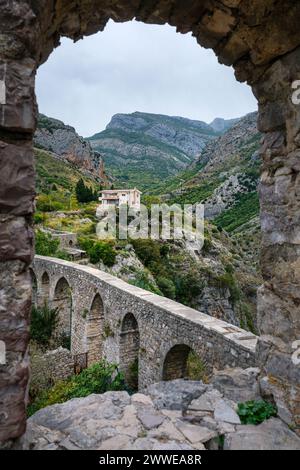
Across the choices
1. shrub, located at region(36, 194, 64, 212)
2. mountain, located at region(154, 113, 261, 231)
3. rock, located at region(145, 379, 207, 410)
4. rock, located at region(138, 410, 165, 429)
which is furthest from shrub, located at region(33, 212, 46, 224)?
rock, located at region(138, 410, 165, 429)

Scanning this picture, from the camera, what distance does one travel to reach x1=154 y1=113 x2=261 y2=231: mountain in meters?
53.8

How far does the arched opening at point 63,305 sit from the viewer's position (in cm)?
1511

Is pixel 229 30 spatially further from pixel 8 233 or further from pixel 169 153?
pixel 169 153

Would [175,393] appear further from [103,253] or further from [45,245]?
[45,245]

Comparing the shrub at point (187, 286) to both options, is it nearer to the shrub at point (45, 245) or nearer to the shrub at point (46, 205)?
the shrub at point (45, 245)

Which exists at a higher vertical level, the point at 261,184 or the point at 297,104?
the point at 297,104

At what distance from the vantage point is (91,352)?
1215cm

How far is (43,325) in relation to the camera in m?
13.7

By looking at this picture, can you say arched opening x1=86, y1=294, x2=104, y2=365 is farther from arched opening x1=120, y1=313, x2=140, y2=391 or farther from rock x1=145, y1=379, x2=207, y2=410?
rock x1=145, y1=379, x2=207, y2=410

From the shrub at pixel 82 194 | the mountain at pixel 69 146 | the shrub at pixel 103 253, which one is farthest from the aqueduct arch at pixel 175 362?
the mountain at pixel 69 146

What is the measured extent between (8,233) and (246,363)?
4.98 meters

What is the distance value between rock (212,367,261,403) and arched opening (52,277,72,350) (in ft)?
39.6

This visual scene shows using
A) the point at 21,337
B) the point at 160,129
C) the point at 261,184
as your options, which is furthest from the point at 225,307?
the point at 160,129

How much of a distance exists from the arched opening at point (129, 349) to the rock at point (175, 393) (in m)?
6.73
